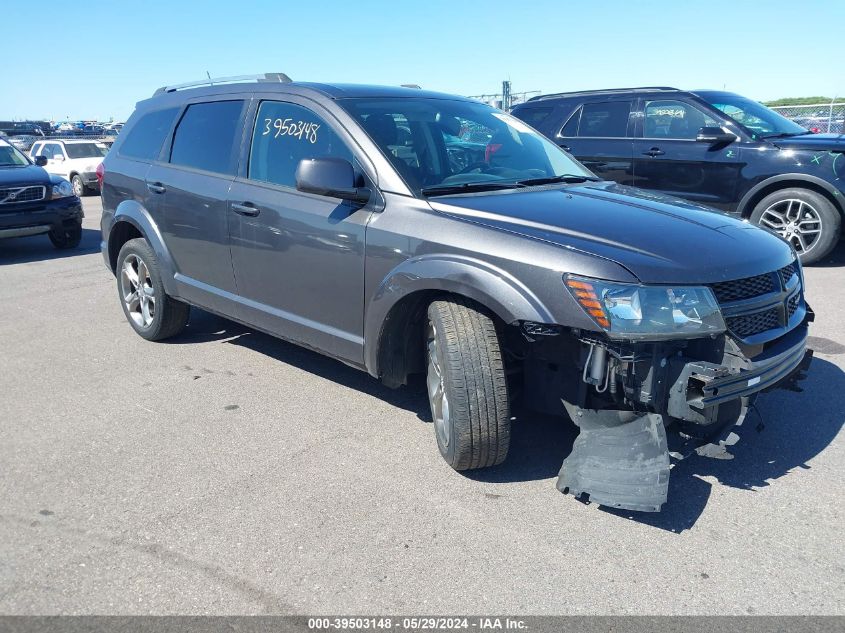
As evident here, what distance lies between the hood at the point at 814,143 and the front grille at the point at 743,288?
5194 millimetres

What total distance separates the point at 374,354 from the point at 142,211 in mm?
2646

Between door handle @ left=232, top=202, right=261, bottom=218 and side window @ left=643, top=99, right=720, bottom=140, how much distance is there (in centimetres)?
570

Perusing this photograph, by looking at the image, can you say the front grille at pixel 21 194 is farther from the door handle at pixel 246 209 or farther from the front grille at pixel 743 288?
the front grille at pixel 743 288

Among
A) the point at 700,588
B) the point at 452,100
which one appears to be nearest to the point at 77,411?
the point at 452,100

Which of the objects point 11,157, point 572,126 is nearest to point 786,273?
point 572,126

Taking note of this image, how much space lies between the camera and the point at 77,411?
426 centimetres

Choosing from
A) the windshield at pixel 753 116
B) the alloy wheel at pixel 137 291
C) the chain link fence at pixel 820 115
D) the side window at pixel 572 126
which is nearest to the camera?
the alloy wheel at pixel 137 291

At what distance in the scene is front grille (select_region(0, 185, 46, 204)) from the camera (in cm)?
948

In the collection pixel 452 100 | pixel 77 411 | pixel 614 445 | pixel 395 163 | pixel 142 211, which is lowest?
pixel 77 411

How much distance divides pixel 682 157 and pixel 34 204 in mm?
8532

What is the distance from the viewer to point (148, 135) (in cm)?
548

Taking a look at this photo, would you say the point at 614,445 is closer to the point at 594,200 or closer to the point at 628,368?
the point at 628,368

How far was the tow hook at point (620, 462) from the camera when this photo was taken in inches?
113

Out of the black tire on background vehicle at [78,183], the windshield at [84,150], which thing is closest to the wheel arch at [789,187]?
the black tire on background vehicle at [78,183]
